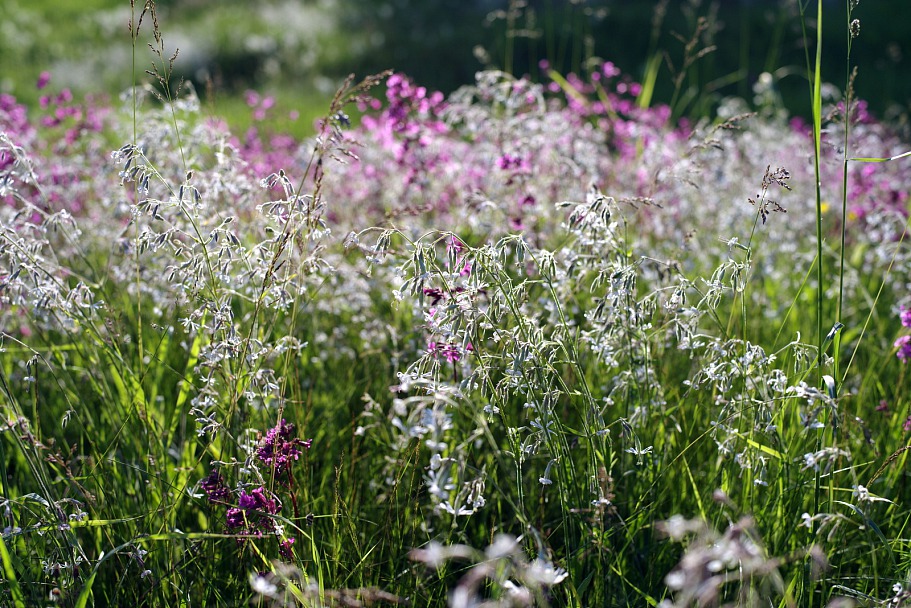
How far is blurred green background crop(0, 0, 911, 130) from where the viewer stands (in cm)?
1116

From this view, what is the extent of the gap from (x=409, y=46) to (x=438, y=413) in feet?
39.1

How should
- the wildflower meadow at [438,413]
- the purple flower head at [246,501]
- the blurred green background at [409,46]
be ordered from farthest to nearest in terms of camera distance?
the blurred green background at [409,46] < the purple flower head at [246,501] < the wildflower meadow at [438,413]

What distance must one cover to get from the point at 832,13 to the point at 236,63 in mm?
10008

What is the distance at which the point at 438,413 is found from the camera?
1312 millimetres

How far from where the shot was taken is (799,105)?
415 inches

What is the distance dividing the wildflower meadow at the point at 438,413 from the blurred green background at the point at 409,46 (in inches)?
272

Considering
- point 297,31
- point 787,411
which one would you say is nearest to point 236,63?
point 297,31

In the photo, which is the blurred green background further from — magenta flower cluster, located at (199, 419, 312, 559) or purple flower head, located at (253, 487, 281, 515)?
purple flower head, located at (253, 487, 281, 515)

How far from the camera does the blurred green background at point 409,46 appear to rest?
11164 mm

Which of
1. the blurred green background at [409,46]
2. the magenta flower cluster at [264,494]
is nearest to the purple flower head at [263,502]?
the magenta flower cluster at [264,494]

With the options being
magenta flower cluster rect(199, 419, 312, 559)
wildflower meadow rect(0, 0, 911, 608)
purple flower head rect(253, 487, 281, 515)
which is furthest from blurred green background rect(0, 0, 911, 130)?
purple flower head rect(253, 487, 281, 515)

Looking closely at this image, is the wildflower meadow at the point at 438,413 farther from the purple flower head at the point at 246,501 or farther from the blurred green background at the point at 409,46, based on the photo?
the blurred green background at the point at 409,46

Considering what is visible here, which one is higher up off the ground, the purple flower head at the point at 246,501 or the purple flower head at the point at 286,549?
the purple flower head at the point at 246,501

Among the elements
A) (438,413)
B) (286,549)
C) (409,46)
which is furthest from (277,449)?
(409,46)
